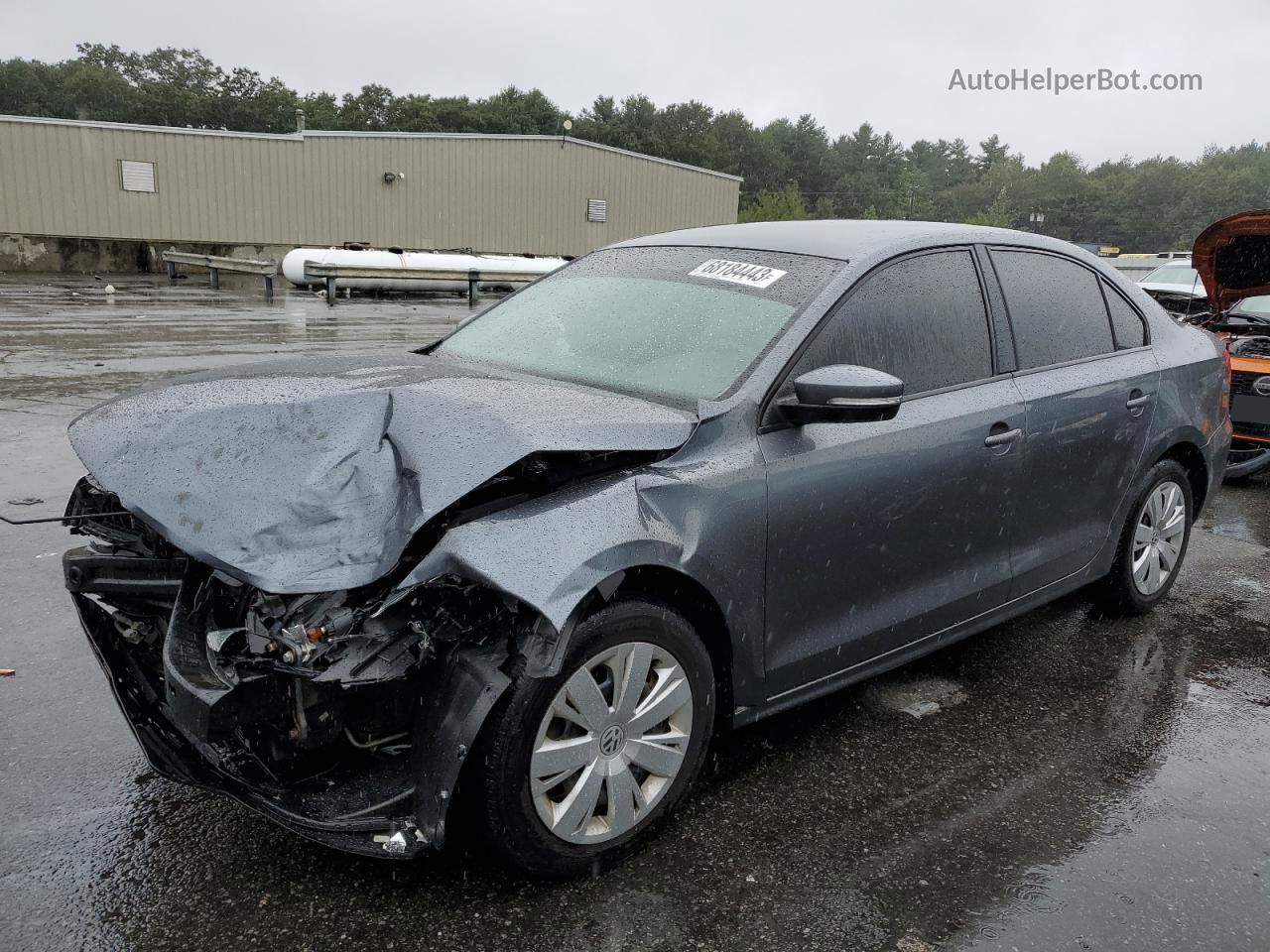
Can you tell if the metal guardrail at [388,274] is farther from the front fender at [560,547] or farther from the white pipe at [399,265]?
the front fender at [560,547]

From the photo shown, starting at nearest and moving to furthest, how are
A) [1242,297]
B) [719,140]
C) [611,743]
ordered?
[611,743]
[1242,297]
[719,140]

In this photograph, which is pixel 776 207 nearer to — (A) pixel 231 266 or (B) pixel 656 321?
(A) pixel 231 266

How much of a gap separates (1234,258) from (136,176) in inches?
1041

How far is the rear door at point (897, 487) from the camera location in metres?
2.83

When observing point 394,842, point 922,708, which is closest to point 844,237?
point 922,708

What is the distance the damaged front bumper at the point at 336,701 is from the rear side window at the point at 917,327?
4.17ft

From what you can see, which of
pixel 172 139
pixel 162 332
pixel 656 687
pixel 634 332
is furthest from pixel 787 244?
pixel 172 139

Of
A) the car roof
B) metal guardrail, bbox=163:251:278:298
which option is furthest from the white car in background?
metal guardrail, bbox=163:251:278:298

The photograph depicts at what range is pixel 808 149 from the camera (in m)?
112

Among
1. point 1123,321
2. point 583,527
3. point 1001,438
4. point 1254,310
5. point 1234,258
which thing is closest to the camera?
point 583,527

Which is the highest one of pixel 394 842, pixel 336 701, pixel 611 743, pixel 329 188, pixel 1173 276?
pixel 329 188

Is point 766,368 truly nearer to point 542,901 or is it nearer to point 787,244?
point 787,244

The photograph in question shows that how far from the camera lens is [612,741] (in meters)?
2.44

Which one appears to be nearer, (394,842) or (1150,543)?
A: (394,842)
